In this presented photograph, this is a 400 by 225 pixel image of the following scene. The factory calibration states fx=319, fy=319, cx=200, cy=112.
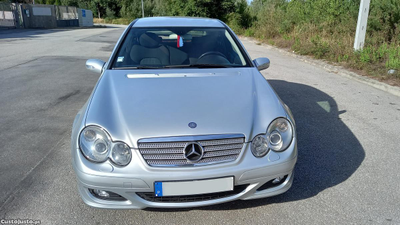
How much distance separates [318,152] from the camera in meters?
3.82

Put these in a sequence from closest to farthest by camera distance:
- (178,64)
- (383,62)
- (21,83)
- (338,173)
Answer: (338,173) < (178,64) < (21,83) < (383,62)

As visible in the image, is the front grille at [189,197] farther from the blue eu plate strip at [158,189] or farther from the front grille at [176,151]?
the front grille at [176,151]

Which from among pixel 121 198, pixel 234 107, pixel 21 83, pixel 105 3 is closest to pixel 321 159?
pixel 234 107

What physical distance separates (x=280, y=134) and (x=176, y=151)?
2.75 ft

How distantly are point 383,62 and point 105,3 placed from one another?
228 ft

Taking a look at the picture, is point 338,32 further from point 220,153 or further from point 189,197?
point 189,197

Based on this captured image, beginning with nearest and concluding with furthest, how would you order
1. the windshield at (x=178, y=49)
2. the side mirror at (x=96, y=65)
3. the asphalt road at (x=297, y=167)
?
the asphalt road at (x=297, y=167) < the windshield at (x=178, y=49) < the side mirror at (x=96, y=65)

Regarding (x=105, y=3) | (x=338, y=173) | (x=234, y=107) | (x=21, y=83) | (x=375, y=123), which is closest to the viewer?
(x=234, y=107)

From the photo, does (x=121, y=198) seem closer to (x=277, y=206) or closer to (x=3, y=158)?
(x=277, y=206)

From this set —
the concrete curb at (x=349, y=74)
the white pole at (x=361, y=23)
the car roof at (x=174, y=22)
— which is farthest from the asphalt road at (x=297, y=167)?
the white pole at (x=361, y=23)

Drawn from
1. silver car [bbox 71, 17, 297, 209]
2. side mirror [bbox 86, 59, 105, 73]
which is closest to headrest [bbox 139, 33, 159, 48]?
side mirror [bbox 86, 59, 105, 73]

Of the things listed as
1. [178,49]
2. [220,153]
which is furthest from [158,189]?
[178,49]

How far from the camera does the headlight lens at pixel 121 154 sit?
2.28 m

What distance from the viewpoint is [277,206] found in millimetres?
2732
